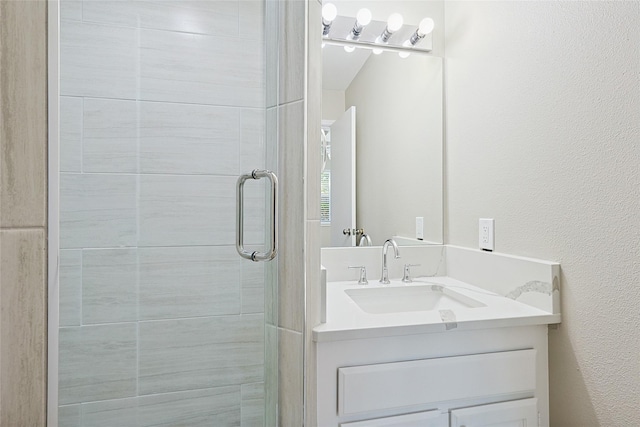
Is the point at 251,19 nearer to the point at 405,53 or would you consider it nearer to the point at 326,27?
the point at 326,27

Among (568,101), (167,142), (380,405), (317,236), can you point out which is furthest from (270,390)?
(568,101)

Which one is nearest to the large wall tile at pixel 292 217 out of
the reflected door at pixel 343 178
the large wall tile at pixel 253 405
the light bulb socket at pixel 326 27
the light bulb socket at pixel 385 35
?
the large wall tile at pixel 253 405

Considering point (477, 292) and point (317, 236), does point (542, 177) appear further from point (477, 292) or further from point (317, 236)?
point (317, 236)

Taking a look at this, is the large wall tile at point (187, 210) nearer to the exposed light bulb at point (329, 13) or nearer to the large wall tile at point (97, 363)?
the large wall tile at point (97, 363)

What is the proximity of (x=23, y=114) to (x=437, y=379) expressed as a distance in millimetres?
1162

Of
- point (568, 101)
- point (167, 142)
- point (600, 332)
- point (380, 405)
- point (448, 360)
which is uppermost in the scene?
point (568, 101)

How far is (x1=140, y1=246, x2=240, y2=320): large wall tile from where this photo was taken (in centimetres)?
113

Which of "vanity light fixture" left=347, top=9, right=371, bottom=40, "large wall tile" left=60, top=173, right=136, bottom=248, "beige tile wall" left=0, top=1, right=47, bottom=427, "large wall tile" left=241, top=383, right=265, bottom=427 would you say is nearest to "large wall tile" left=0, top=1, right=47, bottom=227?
"beige tile wall" left=0, top=1, right=47, bottom=427

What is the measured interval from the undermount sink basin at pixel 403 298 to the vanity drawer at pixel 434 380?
32cm

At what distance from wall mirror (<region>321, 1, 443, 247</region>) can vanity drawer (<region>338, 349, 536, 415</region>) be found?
705 millimetres

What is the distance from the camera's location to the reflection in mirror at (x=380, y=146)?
5.74 feet

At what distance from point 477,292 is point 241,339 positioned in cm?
88

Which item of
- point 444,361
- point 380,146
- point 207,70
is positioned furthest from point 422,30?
point 444,361

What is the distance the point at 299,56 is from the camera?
1087mm
